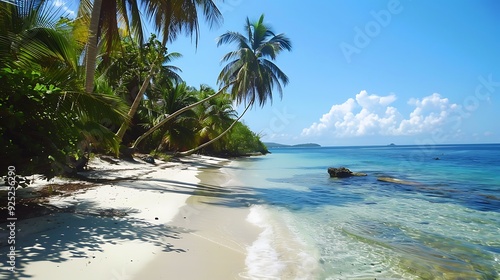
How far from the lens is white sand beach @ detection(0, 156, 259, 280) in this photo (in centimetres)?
318

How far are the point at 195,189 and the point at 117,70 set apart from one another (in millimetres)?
13718

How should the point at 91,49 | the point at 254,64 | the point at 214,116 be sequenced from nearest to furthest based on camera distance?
the point at 91,49
the point at 254,64
the point at 214,116

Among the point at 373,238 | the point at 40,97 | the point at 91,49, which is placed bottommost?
the point at 373,238

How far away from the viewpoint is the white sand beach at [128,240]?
318cm

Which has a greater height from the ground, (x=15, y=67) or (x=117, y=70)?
(x=117, y=70)

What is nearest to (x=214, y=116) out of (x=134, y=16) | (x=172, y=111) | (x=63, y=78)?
(x=172, y=111)

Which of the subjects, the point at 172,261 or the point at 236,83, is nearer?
the point at 172,261

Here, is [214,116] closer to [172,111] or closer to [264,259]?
[172,111]

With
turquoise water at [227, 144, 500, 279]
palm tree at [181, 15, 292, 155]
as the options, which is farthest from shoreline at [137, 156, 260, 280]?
palm tree at [181, 15, 292, 155]

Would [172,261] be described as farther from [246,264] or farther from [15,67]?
[15,67]

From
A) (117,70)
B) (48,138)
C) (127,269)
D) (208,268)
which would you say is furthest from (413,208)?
(117,70)

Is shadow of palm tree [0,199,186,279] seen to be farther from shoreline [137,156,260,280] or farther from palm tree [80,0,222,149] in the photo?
palm tree [80,0,222,149]

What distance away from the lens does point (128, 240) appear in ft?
13.5

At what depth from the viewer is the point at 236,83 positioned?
2214 cm
